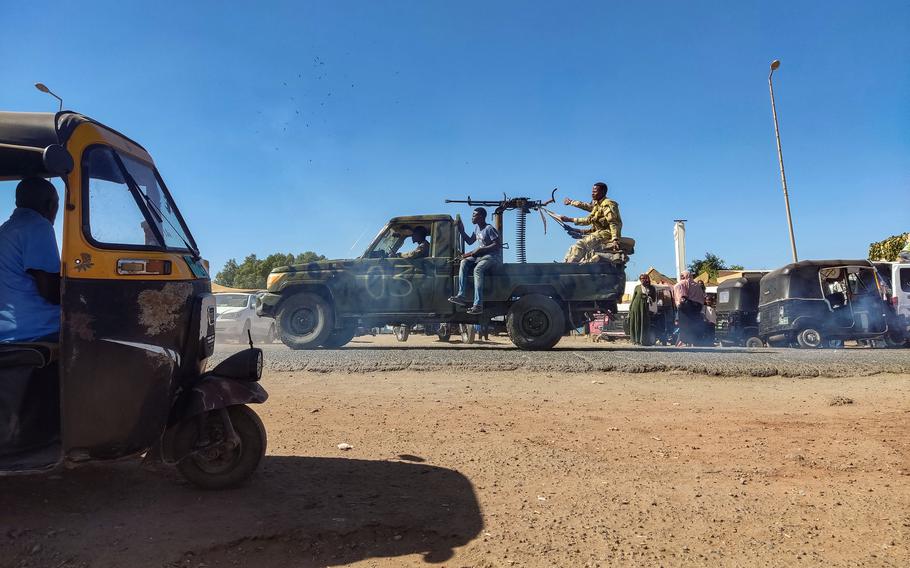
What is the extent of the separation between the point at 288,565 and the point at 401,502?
80 cm

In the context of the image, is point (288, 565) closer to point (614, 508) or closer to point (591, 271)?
point (614, 508)

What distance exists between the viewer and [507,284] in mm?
9883

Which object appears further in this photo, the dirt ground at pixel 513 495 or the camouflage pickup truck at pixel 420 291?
the camouflage pickup truck at pixel 420 291

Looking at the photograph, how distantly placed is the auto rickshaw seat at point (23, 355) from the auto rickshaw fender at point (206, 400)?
65cm

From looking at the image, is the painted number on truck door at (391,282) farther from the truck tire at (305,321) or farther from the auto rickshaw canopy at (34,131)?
the auto rickshaw canopy at (34,131)

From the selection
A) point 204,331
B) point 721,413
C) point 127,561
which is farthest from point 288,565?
point 721,413

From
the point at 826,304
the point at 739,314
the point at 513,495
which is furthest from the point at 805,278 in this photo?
the point at 513,495

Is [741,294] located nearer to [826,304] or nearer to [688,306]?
[688,306]

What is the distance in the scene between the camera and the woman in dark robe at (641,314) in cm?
1305

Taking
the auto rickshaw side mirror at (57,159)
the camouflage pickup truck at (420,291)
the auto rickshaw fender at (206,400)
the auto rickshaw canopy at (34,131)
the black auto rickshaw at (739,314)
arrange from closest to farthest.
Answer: the auto rickshaw side mirror at (57,159) → the auto rickshaw canopy at (34,131) → the auto rickshaw fender at (206,400) → the camouflage pickup truck at (420,291) → the black auto rickshaw at (739,314)

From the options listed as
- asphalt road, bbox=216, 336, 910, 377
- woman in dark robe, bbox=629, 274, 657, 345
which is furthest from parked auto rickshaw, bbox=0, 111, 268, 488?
woman in dark robe, bbox=629, 274, 657, 345

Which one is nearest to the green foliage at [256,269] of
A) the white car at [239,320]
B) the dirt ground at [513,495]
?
the white car at [239,320]

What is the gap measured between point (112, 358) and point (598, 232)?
8.68 m

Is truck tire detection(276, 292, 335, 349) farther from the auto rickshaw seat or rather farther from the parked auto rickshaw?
the auto rickshaw seat
